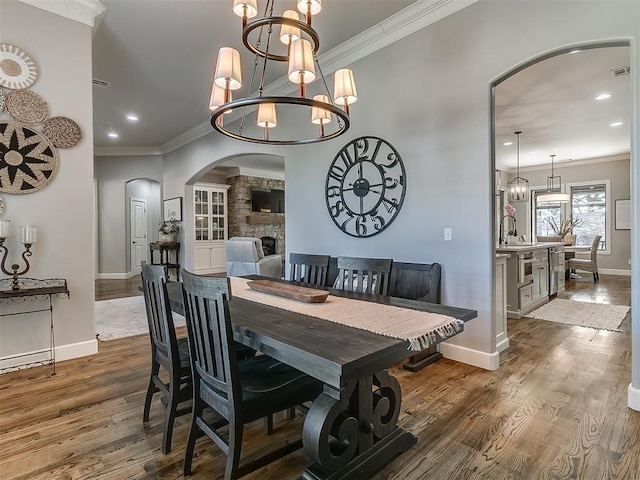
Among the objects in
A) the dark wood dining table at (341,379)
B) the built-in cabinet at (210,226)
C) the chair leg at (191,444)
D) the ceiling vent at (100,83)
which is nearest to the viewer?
the dark wood dining table at (341,379)

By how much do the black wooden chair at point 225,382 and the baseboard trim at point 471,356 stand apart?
184 cm

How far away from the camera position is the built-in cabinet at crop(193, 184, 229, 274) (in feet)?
29.7

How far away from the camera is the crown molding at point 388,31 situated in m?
2.99

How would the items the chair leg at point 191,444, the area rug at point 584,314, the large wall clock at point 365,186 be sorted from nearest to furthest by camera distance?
the chair leg at point 191,444, the large wall clock at point 365,186, the area rug at point 584,314

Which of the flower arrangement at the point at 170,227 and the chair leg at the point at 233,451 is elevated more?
the flower arrangement at the point at 170,227

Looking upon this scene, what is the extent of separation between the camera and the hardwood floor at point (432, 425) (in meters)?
1.66

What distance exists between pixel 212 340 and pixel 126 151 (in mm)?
8287

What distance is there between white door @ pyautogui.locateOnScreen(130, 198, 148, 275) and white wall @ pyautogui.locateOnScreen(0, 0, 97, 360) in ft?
20.0

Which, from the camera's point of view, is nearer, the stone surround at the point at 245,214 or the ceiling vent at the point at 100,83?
the ceiling vent at the point at 100,83

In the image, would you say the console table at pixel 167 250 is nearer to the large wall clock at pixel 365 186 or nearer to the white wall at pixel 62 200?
the white wall at pixel 62 200

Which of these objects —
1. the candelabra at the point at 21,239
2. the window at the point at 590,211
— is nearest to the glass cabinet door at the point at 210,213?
the candelabra at the point at 21,239

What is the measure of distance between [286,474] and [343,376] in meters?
0.90

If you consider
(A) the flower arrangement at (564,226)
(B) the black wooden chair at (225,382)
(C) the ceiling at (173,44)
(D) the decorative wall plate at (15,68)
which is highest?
(C) the ceiling at (173,44)

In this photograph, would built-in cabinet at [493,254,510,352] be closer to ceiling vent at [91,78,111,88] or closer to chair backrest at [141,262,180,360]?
chair backrest at [141,262,180,360]
